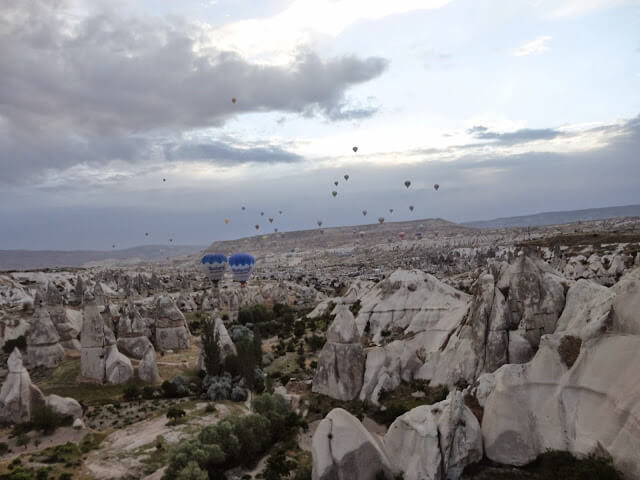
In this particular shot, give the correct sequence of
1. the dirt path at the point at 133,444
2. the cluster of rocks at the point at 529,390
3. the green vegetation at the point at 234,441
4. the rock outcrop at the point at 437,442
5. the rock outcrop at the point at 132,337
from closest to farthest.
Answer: the cluster of rocks at the point at 529,390, the rock outcrop at the point at 437,442, the green vegetation at the point at 234,441, the dirt path at the point at 133,444, the rock outcrop at the point at 132,337

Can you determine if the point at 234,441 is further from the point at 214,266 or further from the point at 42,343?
the point at 214,266

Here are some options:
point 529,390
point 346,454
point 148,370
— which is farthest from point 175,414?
point 529,390

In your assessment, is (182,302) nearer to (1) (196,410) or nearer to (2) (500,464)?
Answer: (1) (196,410)

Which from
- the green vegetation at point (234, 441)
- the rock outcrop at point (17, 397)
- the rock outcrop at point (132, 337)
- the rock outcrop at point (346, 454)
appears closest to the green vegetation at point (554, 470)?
the rock outcrop at point (346, 454)

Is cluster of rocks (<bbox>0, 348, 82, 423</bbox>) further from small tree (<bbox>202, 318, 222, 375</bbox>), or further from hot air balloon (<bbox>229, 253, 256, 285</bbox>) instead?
hot air balloon (<bbox>229, 253, 256, 285</bbox>)

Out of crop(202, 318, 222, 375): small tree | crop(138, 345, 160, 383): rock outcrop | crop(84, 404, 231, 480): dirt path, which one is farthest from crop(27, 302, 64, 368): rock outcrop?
crop(84, 404, 231, 480): dirt path

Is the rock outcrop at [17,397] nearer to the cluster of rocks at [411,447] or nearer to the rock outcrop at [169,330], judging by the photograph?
the rock outcrop at [169,330]
